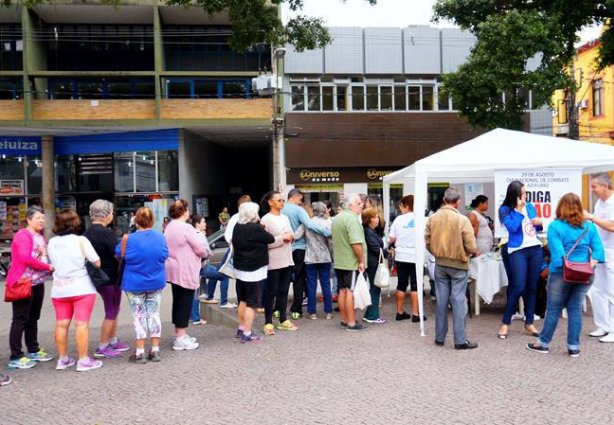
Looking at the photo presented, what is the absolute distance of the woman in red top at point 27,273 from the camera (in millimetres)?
5672

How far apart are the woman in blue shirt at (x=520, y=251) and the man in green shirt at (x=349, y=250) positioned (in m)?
1.75

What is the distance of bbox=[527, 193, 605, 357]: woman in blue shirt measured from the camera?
18.5 feet

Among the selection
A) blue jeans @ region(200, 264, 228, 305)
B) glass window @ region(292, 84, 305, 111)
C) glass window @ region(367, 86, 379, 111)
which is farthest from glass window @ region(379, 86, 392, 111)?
blue jeans @ region(200, 264, 228, 305)

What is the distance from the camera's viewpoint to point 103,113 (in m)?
20.9

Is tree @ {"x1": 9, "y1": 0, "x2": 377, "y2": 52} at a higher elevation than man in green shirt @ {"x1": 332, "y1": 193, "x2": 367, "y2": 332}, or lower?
higher

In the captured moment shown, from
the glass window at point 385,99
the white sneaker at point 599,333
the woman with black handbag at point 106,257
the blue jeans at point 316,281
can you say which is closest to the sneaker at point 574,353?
the white sneaker at point 599,333

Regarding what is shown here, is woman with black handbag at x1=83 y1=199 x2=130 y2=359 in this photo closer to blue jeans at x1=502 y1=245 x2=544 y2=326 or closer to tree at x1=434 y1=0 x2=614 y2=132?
blue jeans at x1=502 y1=245 x2=544 y2=326

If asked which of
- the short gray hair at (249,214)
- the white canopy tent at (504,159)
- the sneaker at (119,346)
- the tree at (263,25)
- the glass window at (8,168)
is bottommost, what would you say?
the sneaker at (119,346)

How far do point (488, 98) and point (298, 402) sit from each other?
12.9 m

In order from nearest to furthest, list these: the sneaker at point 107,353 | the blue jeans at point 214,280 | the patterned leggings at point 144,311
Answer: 1. the patterned leggings at point 144,311
2. the sneaker at point 107,353
3. the blue jeans at point 214,280

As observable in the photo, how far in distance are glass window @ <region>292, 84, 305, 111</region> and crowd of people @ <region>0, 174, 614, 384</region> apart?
16.3 m

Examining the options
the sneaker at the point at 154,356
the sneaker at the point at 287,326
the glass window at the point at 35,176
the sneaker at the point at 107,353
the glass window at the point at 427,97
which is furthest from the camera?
the glass window at the point at 427,97

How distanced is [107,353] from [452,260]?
4.09 metres

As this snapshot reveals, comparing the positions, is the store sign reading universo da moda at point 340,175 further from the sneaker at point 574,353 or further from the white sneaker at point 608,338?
the sneaker at point 574,353
